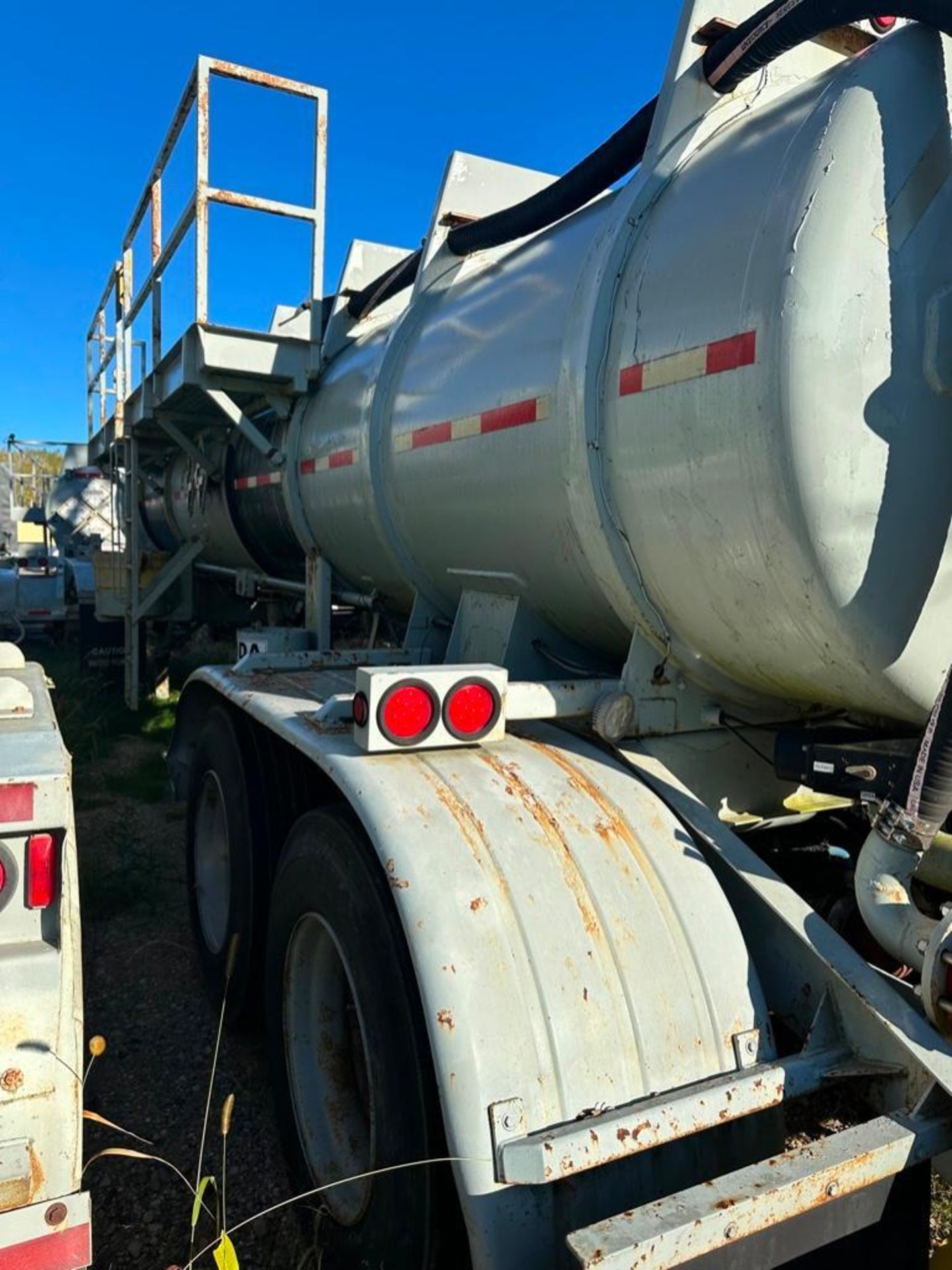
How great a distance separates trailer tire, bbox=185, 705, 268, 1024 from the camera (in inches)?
129

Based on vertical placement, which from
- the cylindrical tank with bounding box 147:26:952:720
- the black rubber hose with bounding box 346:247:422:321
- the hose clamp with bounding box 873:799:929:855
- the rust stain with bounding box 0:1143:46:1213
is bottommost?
the rust stain with bounding box 0:1143:46:1213

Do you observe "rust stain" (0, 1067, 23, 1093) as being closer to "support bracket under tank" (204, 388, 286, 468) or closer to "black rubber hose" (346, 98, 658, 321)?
"black rubber hose" (346, 98, 658, 321)

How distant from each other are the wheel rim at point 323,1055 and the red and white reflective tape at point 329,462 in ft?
6.88

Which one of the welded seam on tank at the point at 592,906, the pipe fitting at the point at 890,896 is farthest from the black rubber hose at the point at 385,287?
the pipe fitting at the point at 890,896

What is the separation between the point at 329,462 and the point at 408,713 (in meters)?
2.29

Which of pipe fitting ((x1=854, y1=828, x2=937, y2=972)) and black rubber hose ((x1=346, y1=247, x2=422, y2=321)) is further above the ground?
black rubber hose ((x1=346, y1=247, x2=422, y2=321))

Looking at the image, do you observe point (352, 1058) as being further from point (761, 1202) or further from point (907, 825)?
point (907, 825)

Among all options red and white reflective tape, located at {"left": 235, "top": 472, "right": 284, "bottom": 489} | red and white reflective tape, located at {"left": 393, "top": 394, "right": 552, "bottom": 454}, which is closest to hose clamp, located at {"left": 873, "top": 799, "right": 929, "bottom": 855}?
red and white reflective tape, located at {"left": 393, "top": 394, "right": 552, "bottom": 454}

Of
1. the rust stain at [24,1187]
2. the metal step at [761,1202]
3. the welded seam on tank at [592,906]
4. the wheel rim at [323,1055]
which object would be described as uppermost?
the welded seam on tank at [592,906]

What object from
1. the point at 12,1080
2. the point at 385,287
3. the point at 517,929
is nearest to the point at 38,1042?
the point at 12,1080

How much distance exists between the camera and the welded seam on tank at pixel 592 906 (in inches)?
70.2

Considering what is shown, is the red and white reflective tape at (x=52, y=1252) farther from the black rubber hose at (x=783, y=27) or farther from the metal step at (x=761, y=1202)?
the black rubber hose at (x=783, y=27)

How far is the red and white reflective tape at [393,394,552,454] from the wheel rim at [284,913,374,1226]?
4.78ft

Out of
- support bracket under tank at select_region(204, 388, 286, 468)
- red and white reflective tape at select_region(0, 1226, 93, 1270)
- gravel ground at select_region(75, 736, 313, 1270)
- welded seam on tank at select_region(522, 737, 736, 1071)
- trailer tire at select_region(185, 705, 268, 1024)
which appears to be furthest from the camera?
support bracket under tank at select_region(204, 388, 286, 468)
